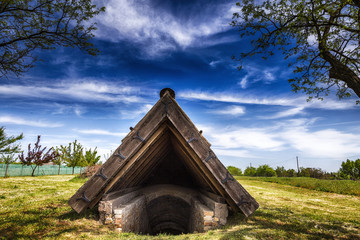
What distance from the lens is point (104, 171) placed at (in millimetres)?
4016

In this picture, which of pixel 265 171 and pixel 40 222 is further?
pixel 265 171

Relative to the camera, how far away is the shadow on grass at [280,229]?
3637mm

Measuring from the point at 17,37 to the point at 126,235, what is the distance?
21.5 feet

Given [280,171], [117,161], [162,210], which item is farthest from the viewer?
[280,171]

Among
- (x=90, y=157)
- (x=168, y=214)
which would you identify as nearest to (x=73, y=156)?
(x=90, y=157)

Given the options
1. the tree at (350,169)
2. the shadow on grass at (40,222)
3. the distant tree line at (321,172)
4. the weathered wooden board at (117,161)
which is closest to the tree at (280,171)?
the distant tree line at (321,172)

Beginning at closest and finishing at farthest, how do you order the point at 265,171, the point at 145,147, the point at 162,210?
the point at 145,147 → the point at 162,210 → the point at 265,171

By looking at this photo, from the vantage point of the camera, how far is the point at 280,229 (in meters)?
4.06

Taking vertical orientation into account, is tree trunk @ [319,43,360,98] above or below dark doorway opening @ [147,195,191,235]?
above

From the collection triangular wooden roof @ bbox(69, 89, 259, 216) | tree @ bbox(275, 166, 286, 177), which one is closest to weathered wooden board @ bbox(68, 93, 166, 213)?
triangular wooden roof @ bbox(69, 89, 259, 216)

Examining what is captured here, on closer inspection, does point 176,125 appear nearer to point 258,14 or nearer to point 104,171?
point 104,171

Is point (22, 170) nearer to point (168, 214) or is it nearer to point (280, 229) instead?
point (168, 214)

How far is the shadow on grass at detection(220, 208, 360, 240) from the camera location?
11.9 ft

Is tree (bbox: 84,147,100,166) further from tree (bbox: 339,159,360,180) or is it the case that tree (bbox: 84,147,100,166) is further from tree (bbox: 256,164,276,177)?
tree (bbox: 339,159,360,180)
